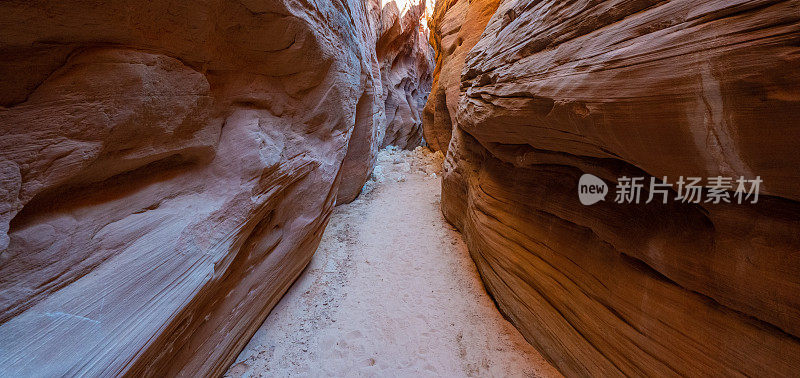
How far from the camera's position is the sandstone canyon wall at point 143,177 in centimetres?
150

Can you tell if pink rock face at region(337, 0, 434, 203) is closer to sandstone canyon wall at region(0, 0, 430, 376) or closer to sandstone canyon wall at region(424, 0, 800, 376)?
sandstone canyon wall at region(0, 0, 430, 376)

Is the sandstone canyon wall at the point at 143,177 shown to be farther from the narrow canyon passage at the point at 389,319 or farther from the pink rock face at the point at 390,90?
the pink rock face at the point at 390,90

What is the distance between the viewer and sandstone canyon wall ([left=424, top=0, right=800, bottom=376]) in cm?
119

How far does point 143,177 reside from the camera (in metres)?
2.15

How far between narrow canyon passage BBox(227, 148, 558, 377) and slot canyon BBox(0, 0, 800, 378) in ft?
0.10

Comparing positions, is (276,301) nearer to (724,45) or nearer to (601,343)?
(601,343)

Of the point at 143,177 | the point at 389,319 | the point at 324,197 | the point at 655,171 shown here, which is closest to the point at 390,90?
the point at 324,197

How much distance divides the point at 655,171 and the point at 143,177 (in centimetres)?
378

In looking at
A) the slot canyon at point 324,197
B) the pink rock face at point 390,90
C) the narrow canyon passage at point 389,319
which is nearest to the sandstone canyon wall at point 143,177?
the slot canyon at point 324,197

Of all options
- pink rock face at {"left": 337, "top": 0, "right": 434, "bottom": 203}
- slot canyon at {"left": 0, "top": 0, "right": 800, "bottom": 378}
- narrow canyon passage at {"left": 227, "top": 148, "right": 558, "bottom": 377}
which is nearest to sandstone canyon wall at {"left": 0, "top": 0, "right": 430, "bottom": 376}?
slot canyon at {"left": 0, "top": 0, "right": 800, "bottom": 378}

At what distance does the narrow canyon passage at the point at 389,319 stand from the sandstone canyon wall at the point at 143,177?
524 mm

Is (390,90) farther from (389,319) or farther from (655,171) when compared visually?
(655,171)

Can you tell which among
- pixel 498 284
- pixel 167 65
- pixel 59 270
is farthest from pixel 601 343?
pixel 167 65

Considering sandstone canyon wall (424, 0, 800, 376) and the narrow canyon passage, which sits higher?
sandstone canyon wall (424, 0, 800, 376)
